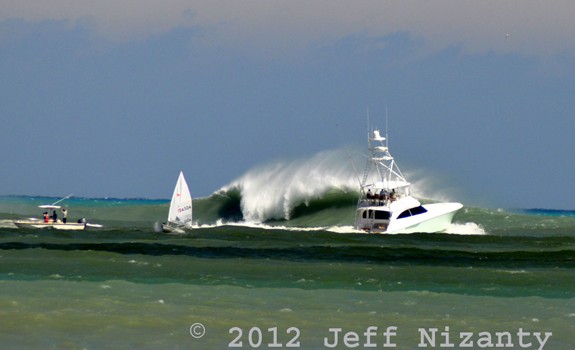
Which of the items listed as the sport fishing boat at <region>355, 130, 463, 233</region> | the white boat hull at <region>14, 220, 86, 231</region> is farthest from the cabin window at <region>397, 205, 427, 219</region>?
the white boat hull at <region>14, 220, 86, 231</region>

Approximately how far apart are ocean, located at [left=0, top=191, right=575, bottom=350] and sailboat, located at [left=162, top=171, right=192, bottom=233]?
408 cm

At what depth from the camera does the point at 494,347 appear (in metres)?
23.8

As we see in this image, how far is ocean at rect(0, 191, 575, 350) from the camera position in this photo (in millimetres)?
24500

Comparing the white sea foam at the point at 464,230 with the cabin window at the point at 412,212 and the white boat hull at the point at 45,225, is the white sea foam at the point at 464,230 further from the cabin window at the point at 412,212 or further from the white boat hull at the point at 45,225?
the white boat hull at the point at 45,225

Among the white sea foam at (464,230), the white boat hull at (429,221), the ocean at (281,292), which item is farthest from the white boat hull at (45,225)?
the white sea foam at (464,230)

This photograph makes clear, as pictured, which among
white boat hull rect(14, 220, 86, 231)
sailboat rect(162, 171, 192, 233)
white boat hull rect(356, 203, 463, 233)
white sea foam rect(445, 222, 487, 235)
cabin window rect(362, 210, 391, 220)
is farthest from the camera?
white sea foam rect(445, 222, 487, 235)

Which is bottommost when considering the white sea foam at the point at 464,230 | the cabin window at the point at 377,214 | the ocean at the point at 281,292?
the ocean at the point at 281,292

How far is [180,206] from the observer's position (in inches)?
2505

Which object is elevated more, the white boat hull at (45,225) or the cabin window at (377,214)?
the cabin window at (377,214)

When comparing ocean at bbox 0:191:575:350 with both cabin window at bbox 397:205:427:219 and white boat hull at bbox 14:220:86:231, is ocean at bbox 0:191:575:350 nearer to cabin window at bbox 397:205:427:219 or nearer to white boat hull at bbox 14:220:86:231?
cabin window at bbox 397:205:427:219

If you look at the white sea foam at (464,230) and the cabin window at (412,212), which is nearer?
the cabin window at (412,212)

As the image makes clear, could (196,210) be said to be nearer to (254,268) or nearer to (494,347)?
(254,268)

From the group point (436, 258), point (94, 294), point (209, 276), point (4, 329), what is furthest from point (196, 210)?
point (4, 329)

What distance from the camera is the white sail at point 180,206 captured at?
2488 inches
